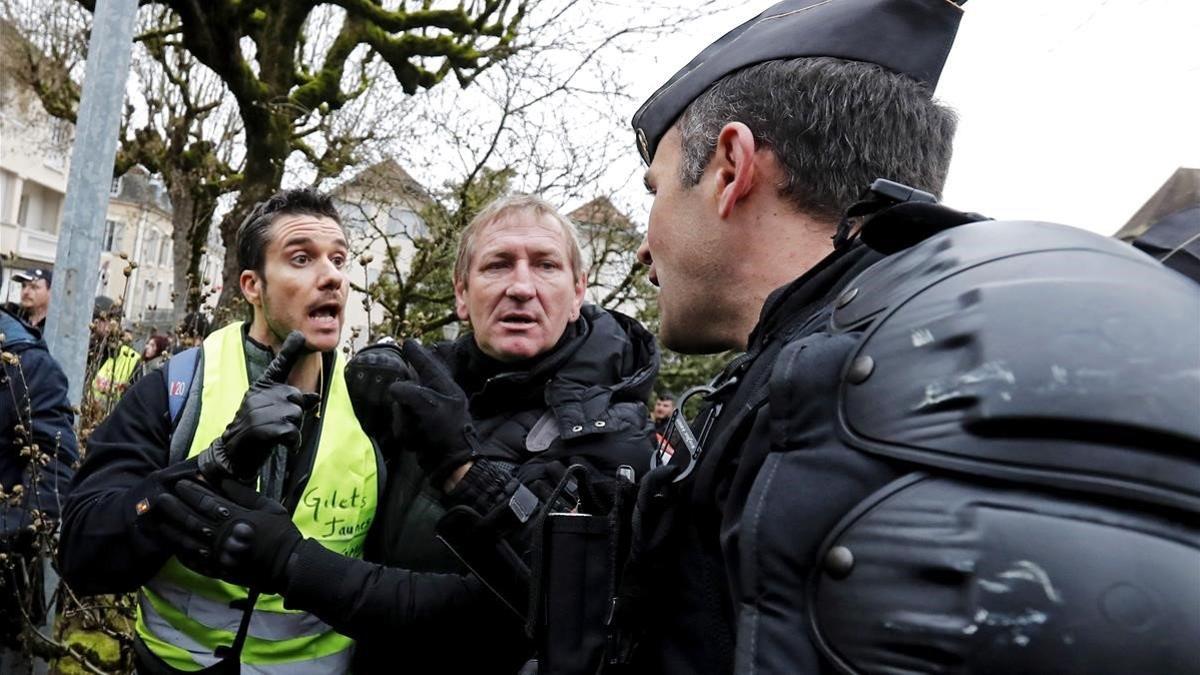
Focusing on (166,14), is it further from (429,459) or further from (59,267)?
(429,459)

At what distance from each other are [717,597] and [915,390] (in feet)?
1.43

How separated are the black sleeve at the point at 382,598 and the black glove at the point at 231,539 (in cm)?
4

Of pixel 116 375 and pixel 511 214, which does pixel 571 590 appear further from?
pixel 116 375

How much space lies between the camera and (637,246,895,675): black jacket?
0.76 metres

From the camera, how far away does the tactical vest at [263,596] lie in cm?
211

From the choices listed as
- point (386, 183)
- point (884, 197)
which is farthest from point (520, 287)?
point (386, 183)

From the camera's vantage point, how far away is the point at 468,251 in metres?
2.54

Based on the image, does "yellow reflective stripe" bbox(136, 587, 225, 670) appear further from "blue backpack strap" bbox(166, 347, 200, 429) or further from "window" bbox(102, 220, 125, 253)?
"window" bbox(102, 220, 125, 253)

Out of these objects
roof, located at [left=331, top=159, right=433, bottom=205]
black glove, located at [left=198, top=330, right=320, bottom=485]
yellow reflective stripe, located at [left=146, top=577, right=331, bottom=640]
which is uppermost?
roof, located at [left=331, top=159, right=433, bottom=205]

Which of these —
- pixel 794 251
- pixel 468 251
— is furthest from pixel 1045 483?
pixel 468 251

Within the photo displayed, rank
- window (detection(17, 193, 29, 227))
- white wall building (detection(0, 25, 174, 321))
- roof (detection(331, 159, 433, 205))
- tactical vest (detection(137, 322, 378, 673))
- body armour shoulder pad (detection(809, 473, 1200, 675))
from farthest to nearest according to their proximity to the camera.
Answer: window (detection(17, 193, 29, 227)) < white wall building (detection(0, 25, 174, 321)) < roof (detection(331, 159, 433, 205)) < tactical vest (detection(137, 322, 378, 673)) < body armour shoulder pad (detection(809, 473, 1200, 675))

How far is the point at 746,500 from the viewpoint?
860mm

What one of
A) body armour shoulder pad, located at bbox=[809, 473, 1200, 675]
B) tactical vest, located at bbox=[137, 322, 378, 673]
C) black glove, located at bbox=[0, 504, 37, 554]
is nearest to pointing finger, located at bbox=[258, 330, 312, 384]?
tactical vest, located at bbox=[137, 322, 378, 673]

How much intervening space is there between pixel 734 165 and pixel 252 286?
178cm
